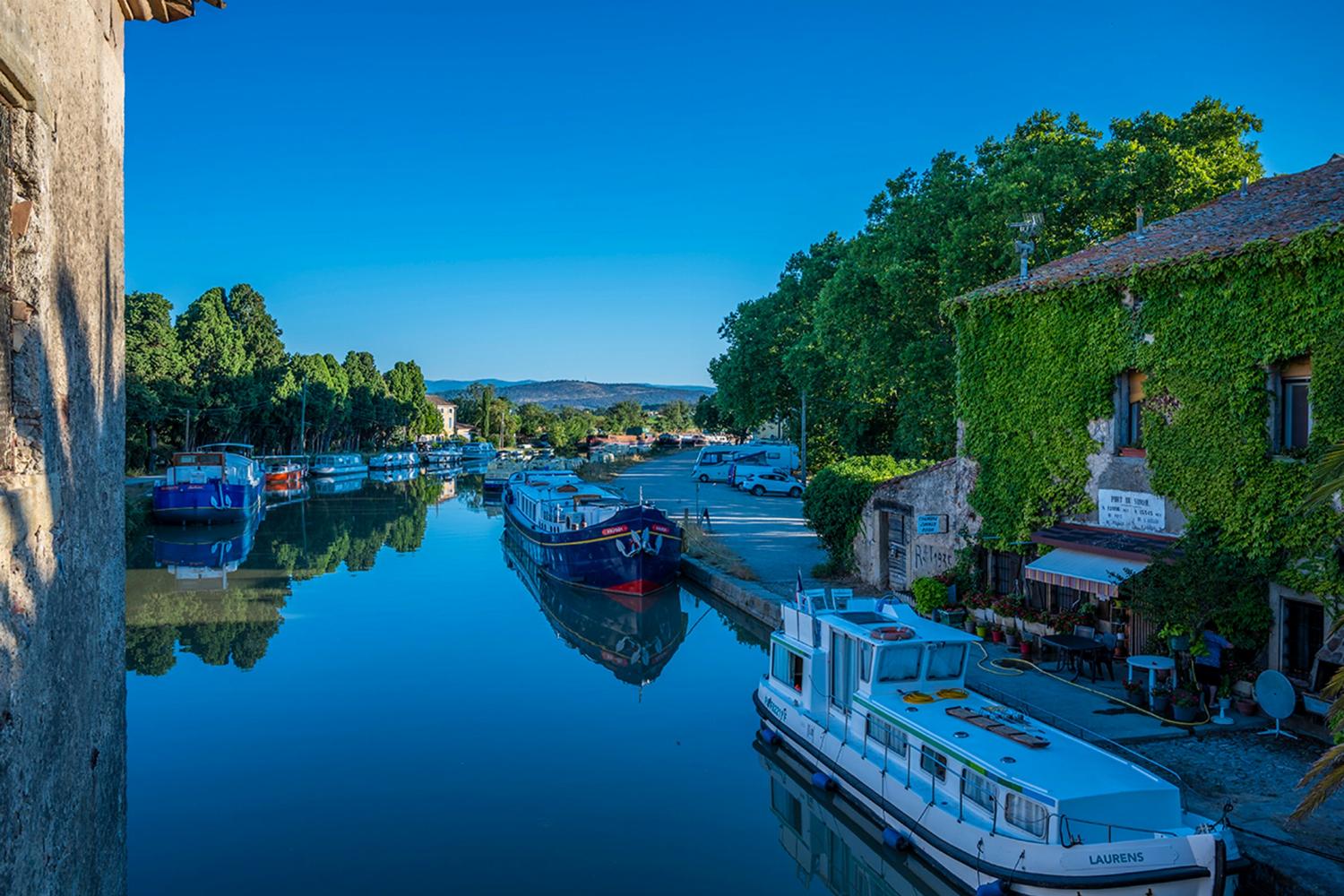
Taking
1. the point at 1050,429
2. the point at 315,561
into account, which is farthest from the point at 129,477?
the point at 1050,429

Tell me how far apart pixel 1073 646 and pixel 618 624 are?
11764 mm

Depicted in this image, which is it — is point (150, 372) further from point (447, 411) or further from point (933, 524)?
point (447, 411)

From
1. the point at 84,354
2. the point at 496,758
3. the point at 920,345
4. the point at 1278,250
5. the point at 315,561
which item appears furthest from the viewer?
the point at 315,561

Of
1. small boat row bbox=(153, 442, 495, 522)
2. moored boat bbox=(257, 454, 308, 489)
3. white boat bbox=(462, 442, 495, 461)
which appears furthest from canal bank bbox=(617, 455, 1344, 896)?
white boat bbox=(462, 442, 495, 461)

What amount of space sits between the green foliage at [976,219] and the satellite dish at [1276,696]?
289 inches

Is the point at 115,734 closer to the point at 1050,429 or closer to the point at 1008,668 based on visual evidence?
the point at 1008,668

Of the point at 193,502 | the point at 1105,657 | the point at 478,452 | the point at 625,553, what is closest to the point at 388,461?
the point at 478,452

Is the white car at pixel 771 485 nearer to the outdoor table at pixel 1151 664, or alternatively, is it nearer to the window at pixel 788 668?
the window at pixel 788 668

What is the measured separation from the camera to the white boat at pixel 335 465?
74562 millimetres

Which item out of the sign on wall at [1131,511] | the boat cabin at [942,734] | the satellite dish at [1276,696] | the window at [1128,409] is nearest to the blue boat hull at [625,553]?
the boat cabin at [942,734]

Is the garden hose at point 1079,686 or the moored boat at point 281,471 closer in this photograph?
the garden hose at point 1079,686

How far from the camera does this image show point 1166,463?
14.3 meters

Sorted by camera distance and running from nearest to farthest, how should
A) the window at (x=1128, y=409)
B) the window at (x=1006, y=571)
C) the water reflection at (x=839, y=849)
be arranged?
the water reflection at (x=839, y=849) → the window at (x=1128, y=409) → the window at (x=1006, y=571)

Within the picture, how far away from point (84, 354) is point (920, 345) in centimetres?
2317
